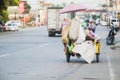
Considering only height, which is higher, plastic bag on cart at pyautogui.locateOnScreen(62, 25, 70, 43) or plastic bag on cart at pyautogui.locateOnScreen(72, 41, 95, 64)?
plastic bag on cart at pyautogui.locateOnScreen(62, 25, 70, 43)

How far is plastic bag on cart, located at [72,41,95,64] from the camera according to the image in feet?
69.5

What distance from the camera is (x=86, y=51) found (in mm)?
21234

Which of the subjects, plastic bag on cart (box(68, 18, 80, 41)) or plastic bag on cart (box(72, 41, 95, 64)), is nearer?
plastic bag on cart (box(72, 41, 95, 64))

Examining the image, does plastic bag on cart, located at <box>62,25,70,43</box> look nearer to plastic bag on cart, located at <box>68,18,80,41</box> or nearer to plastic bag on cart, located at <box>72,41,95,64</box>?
plastic bag on cart, located at <box>68,18,80,41</box>

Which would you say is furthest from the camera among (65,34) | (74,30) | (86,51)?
(74,30)

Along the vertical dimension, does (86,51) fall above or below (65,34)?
below

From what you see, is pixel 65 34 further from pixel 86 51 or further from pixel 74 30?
pixel 86 51

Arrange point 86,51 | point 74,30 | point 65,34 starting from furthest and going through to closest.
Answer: point 74,30 < point 65,34 < point 86,51

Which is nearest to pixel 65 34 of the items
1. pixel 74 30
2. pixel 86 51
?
pixel 74 30

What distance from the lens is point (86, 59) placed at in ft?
69.5

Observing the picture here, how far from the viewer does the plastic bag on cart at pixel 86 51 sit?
21172 mm

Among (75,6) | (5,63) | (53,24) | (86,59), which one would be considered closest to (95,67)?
(86,59)

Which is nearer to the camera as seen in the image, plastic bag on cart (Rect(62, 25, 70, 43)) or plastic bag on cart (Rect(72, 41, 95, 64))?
plastic bag on cart (Rect(72, 41, 95, 64))

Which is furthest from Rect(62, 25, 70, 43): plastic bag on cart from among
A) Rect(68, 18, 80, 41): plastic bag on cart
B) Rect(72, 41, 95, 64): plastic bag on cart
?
Rect(72, 41, 95, 64): plastic bag on cart
